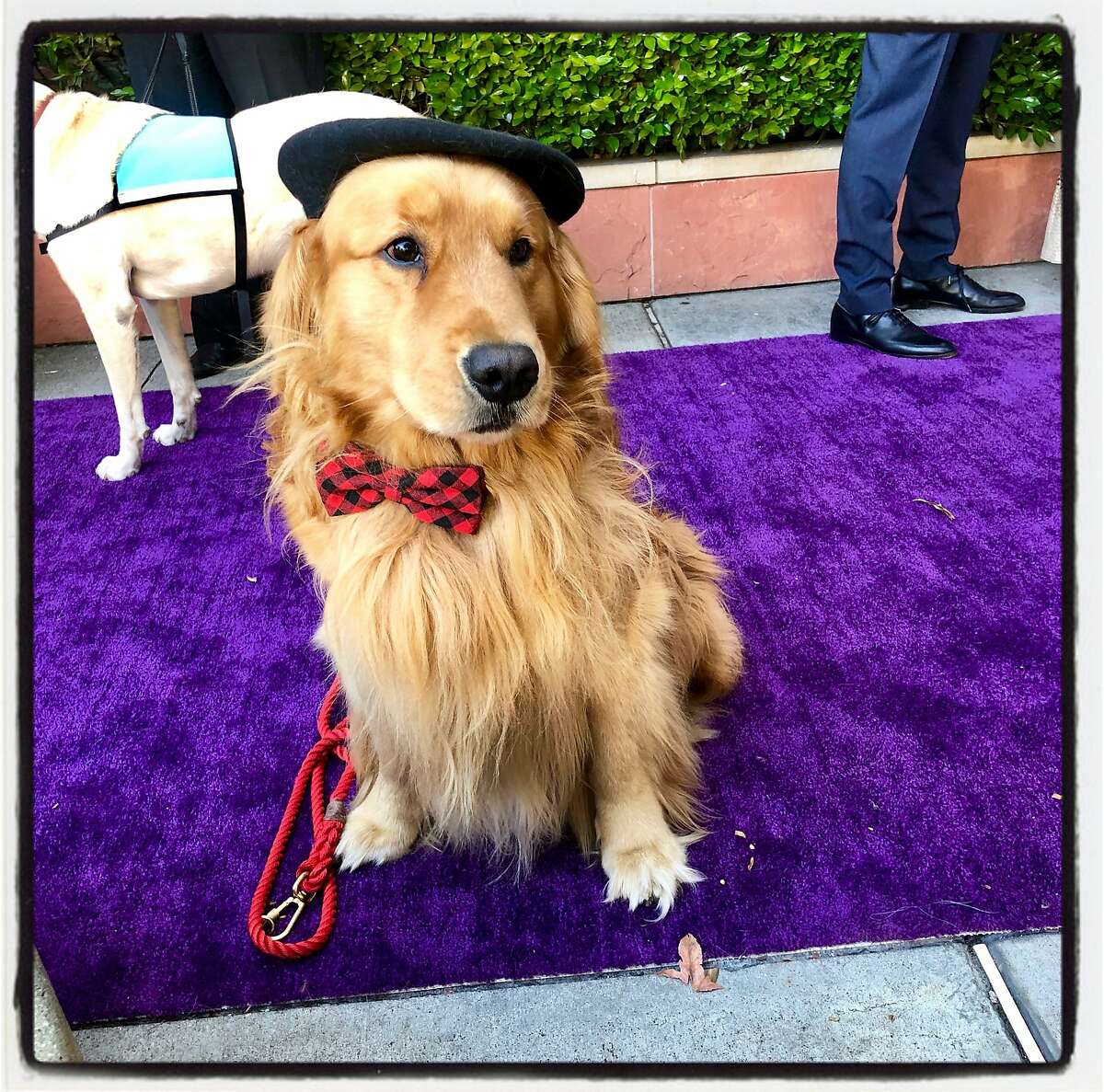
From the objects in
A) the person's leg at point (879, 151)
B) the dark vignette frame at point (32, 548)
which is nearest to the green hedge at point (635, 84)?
the person's leg at point (879, 151)

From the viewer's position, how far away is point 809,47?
3895 mm

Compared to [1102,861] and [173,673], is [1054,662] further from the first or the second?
[173,673]

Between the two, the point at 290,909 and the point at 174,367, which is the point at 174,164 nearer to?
the point at 174,367

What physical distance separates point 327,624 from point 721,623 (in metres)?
0.91

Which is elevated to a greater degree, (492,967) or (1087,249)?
(1087,249)

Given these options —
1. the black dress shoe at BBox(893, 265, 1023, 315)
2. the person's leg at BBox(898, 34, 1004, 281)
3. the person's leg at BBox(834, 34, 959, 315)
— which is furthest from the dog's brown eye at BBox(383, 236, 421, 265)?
the black dress shoe at BBox(893, 265, 1023, 315)

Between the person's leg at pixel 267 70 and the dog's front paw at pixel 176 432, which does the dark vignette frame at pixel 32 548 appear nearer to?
the person's leg at pixel 267 70

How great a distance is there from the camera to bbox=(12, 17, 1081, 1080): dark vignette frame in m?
0.69

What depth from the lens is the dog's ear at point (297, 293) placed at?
52.7 inches

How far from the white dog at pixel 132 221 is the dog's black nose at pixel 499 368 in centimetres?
175

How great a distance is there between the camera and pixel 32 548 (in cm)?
74

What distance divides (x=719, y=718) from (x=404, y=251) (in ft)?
4.11

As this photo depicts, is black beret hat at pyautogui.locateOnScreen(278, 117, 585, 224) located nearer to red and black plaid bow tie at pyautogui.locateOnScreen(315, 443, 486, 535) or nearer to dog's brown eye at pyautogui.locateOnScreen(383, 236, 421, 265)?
dog's brown eye at pyautogui.locateOnScreen(383, 236, 421, 265)

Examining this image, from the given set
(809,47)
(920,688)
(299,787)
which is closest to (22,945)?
(299,787)
